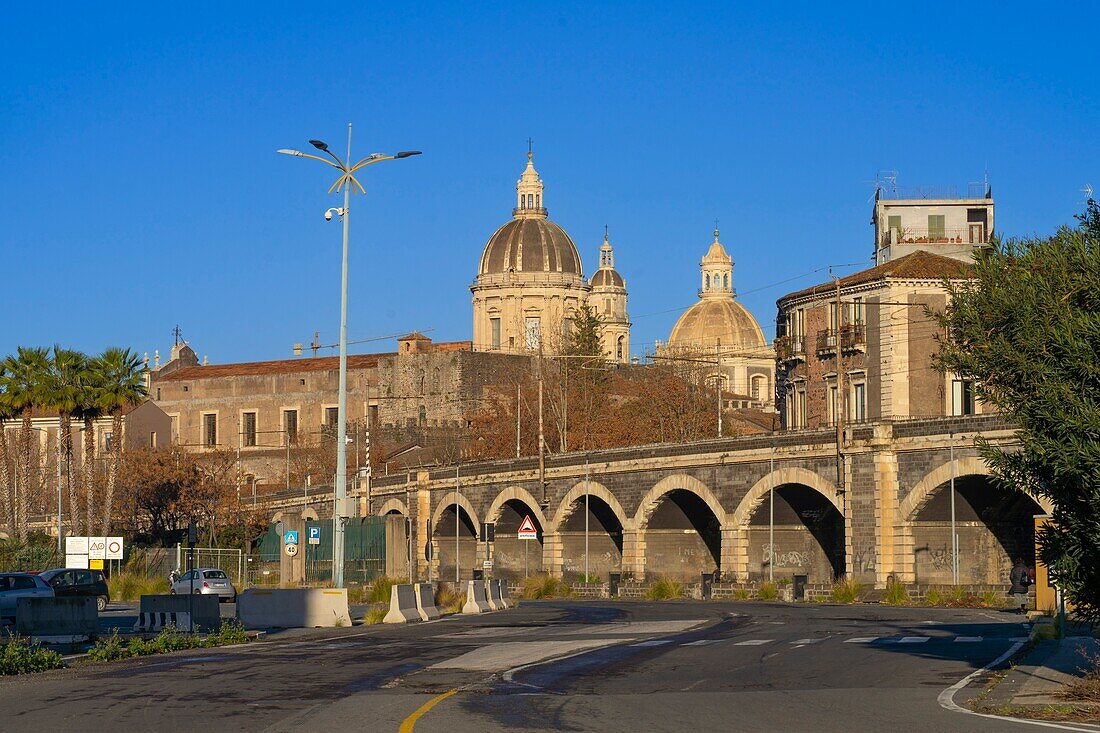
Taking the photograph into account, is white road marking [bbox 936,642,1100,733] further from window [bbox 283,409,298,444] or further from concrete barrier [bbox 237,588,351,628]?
window [bbox 283,409,298,444]

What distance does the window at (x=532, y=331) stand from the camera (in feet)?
451

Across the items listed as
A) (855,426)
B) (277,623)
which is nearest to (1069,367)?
(277,623)

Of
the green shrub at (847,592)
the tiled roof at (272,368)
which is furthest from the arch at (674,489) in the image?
the tiled roof at (272,368)

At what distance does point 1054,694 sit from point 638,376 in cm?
10358

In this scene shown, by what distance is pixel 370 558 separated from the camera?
6650 cm

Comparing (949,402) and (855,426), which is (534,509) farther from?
(855,426)

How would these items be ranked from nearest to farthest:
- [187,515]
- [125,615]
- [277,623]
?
[277,623]
[125,615]
[187,515]

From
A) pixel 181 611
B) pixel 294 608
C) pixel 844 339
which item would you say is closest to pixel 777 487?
pixel 844 339

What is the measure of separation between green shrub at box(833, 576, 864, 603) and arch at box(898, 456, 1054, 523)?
262 cm

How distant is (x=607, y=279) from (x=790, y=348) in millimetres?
99462

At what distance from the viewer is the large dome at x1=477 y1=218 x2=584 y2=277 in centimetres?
14012

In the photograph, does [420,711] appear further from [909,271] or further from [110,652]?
[909,271]

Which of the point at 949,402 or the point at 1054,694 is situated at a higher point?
the point at 949,402

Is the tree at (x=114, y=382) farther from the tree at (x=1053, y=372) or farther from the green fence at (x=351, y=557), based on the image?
the tree at (x=1053, y=372)
